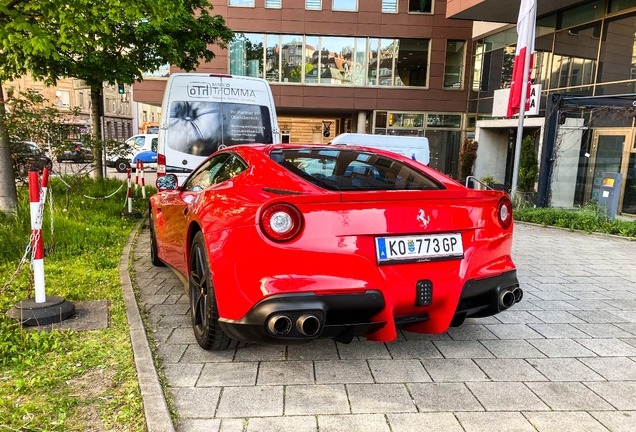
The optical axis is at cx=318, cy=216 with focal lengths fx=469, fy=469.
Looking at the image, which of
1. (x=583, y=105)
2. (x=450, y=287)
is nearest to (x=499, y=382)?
(x=450, y=287)

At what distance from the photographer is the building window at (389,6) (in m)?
23.9

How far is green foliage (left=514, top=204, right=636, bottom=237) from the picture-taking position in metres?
9.27

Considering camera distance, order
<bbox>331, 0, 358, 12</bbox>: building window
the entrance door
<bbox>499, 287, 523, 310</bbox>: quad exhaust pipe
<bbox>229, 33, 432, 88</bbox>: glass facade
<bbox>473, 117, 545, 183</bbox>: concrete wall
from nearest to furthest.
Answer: <bbox>499, 287, 523, 310</bbox>: quad exhaust pipe < the entrance door < <bbox>473, 117, 545, 183</bbox>: concrete wall < <bbox>331, 0, 358, 12</bbox>: building window < <bbox>229, 33, 432, 88</bbox>: glass facade

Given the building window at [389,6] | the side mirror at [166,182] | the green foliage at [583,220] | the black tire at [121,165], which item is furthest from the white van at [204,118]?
the building window at [389,6]

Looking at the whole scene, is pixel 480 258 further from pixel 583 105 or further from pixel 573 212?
pixel 583 105

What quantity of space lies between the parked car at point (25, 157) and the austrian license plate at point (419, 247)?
774 cm

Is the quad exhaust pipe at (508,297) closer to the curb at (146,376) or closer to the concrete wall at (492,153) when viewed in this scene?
the curb at (146,376)

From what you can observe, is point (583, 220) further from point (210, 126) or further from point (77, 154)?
point (77, 154)

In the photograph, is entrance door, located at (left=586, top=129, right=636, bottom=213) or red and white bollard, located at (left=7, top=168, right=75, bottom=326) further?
entrance door, located at (left=586, top=129, right=636, bottom=213)

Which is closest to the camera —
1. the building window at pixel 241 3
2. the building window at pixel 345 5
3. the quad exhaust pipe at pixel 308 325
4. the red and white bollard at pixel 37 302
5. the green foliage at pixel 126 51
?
the quad exhaust pipe at pixel 308 325

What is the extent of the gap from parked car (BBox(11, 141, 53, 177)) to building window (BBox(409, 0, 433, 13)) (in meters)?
20.5

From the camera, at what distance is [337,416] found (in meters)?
2.55

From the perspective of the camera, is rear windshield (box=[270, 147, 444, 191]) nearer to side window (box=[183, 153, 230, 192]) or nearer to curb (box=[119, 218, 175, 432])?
side window (box=[183, 153, 230, 192])

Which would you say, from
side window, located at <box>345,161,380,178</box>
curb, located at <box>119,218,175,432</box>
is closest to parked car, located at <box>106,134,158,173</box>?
curb, located at <box>119,218,175,432</box>
